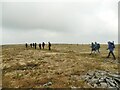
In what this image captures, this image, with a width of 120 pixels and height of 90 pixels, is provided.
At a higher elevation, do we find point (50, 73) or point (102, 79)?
point (50, 73)

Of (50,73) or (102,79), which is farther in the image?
(50,73)

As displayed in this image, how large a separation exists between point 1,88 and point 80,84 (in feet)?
33.9

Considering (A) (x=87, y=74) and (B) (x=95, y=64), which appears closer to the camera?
(A) (x=87, y=74)

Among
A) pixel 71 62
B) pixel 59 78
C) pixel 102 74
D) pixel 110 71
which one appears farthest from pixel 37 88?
pixel 71 62

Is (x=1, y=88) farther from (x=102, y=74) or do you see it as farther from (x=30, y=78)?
(x=102, y=74)

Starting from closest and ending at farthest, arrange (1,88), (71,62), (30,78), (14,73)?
(1,88)
(30,78)
(14,73)
(71,62)

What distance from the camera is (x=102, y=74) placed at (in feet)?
113

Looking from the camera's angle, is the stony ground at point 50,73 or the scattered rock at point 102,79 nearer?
the scattered rock at point 102,79

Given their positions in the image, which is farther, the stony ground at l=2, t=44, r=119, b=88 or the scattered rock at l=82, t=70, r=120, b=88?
the stony ground at l=2, t=44, r=119, b=88

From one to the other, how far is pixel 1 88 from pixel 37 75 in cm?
596

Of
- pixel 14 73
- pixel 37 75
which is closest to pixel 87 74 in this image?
pixel 37 75

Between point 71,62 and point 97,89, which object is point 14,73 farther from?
point 97,89

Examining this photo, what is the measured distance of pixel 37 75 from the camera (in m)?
36.4

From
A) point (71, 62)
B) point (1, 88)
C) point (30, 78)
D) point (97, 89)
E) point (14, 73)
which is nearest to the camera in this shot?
point (97, 89)
